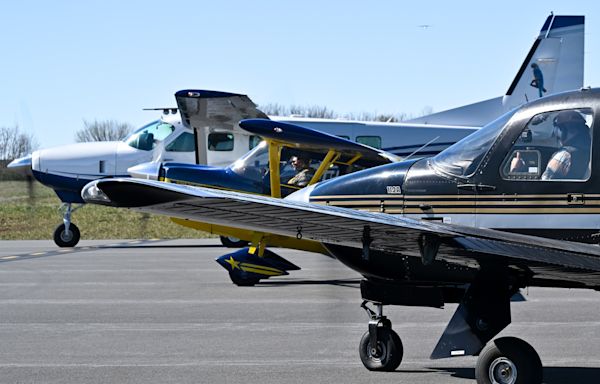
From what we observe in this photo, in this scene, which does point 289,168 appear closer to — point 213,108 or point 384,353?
point 213,108

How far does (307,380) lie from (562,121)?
2.73 metres

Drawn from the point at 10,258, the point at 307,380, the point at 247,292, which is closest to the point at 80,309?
the point at 247,292

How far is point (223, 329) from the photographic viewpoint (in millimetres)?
10258

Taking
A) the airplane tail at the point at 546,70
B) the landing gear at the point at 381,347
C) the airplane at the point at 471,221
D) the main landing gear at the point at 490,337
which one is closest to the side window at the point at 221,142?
the airplane tail at the point at 546,70

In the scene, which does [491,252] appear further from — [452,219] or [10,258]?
[10,258]

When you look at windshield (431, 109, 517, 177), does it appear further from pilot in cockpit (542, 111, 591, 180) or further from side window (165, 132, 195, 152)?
side window (165, 132, 195, 152)

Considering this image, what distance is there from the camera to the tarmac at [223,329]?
7.95m

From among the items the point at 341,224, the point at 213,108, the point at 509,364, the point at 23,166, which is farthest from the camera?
the point at 23,166

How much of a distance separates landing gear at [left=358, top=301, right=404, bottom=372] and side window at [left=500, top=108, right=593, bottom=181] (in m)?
1.52

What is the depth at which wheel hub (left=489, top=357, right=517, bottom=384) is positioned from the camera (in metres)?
6.69

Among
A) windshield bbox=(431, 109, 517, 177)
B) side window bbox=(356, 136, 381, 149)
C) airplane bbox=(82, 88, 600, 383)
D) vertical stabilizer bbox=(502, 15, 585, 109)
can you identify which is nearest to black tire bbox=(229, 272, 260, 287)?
airplane bbox=(82, 88, 600, 383)

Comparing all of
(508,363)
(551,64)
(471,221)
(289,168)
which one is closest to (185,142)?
(289,168)

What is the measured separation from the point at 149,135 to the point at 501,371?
1673 centimetres

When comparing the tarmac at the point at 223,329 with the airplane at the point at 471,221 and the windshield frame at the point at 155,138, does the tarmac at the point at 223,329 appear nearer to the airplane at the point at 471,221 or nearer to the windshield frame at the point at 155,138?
the airplane at the point at 471,221
